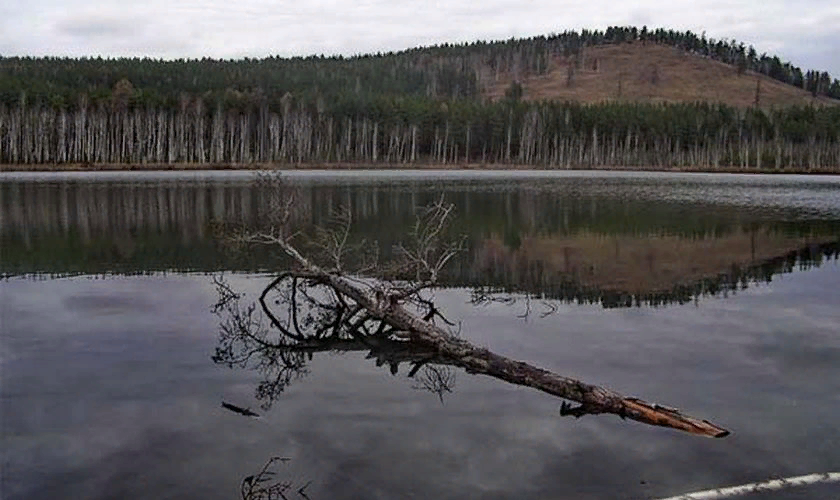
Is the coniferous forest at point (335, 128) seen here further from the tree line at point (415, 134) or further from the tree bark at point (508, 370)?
the tree bark at point (508, 370)

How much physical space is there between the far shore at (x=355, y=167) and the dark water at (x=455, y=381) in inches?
3023

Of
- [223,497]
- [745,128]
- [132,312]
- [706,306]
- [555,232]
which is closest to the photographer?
[223,497]

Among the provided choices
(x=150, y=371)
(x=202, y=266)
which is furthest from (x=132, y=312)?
(x=202, y=266)

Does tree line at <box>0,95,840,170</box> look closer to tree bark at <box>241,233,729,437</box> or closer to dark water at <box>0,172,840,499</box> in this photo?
dark water at <box>0,172,840,499</box>

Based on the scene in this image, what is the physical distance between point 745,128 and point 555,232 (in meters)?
142

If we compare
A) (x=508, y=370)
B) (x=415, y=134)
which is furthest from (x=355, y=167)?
(x=508, y=370)

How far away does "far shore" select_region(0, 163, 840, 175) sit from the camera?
114 metres

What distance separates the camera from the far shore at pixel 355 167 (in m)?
114

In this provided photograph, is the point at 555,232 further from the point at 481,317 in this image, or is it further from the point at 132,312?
the point at 132,312

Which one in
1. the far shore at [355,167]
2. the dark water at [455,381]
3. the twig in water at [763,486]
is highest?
the twig in water at [763,486]

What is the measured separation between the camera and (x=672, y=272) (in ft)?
98.4

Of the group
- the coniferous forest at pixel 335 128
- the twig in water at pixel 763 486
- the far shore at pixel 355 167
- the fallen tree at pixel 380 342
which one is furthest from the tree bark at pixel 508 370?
the coniferous forest at pixel 335 128

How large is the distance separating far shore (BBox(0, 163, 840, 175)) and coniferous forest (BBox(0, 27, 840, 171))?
3.68 meters

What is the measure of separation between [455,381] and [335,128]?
139 m
